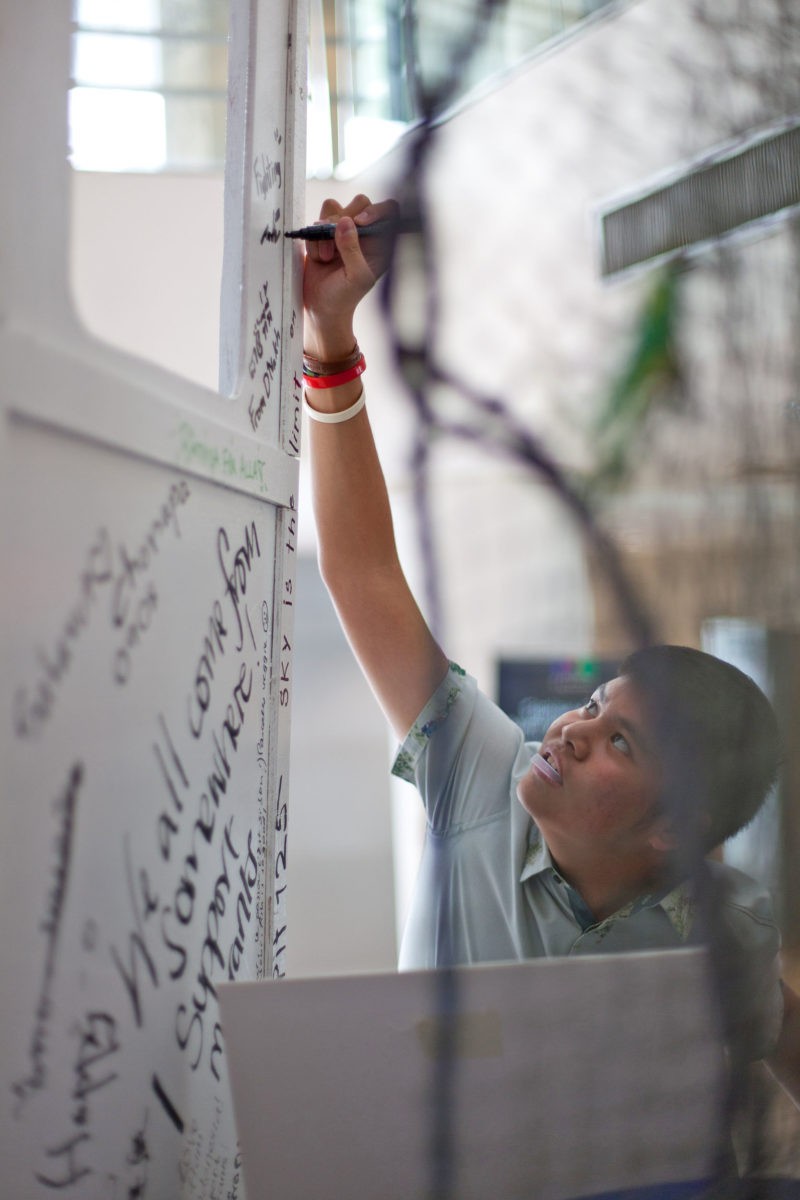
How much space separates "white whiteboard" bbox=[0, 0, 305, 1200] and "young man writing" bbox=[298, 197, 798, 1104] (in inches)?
5.8

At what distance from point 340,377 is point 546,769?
1.06 ft

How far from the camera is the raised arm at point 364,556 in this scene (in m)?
0.80

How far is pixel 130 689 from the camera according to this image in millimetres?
456

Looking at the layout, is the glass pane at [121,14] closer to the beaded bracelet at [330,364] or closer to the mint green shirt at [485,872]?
the beaded bracelet at [330,364]

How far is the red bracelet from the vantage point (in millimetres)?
770

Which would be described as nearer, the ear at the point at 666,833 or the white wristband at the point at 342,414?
the ear at the point at 666,833

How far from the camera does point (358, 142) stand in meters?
0.74

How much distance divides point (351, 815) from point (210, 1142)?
2.61m

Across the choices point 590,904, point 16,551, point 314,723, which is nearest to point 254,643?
point 16,551

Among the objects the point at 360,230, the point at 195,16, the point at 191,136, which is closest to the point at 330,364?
the point at 360,230

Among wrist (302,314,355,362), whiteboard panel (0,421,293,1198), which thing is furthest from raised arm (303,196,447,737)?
whiteboard panel (0,421,293,1198)

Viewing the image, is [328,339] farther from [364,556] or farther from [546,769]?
[546,769]

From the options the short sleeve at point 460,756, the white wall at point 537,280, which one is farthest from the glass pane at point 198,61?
the short sleeve at point 460,756

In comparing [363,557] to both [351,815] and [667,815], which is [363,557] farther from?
[351,815]
